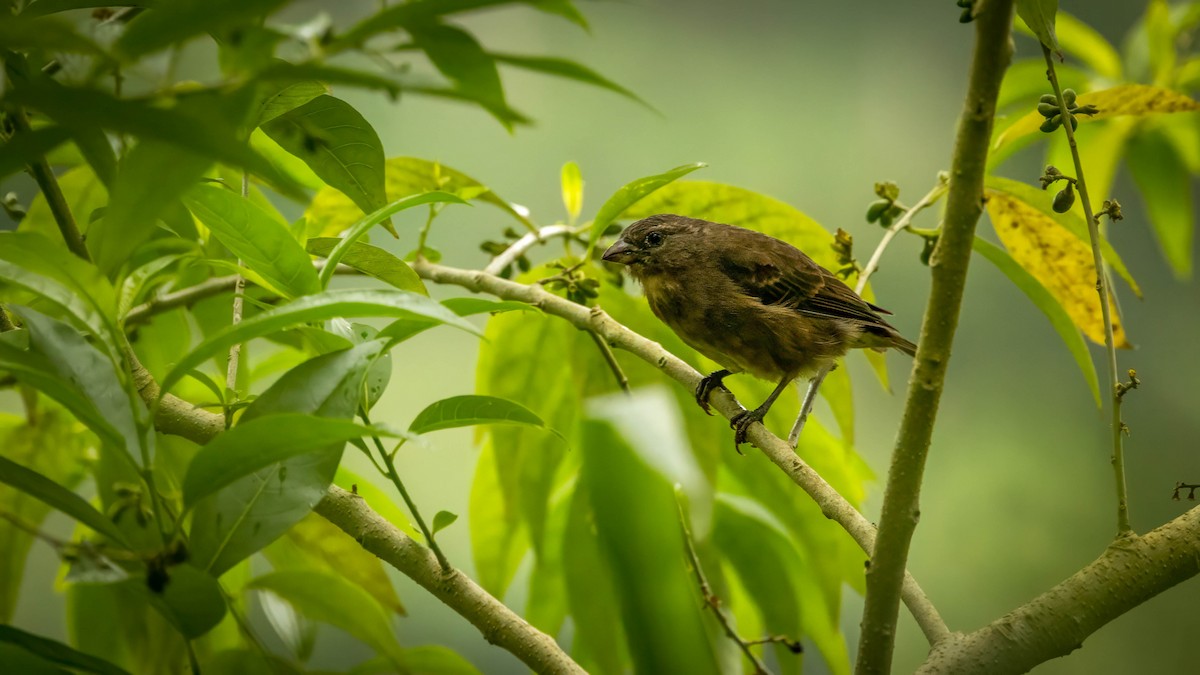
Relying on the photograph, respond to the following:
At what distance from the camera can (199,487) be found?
2.54ft

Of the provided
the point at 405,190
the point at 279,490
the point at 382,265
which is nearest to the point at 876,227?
the point at 405,190

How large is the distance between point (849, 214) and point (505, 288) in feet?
9.88

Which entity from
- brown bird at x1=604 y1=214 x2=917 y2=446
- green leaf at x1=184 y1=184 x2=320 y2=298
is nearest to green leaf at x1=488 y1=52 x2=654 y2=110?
→ green leaf at x1=184 y1=184 x2=320 y2=298

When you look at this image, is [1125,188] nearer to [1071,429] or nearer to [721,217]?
[1071,429]

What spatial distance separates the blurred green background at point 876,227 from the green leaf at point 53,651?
291cm

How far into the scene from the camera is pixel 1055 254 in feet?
4.72

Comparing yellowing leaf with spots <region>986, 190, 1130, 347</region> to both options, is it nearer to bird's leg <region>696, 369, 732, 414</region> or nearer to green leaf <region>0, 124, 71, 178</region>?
bird's leg <region>696, 369, 732, 414</region>

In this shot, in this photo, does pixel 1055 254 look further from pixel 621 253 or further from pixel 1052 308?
pixel 621 253

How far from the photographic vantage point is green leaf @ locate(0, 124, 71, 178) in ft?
1.94

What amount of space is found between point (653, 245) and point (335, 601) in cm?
120

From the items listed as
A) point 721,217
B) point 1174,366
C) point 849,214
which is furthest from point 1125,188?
point 721,217

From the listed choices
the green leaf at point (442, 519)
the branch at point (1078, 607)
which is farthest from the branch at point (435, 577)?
the branch at point (1078, 607)

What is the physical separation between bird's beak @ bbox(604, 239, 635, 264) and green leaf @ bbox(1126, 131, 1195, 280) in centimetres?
126

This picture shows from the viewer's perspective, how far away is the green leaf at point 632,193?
1.14m
